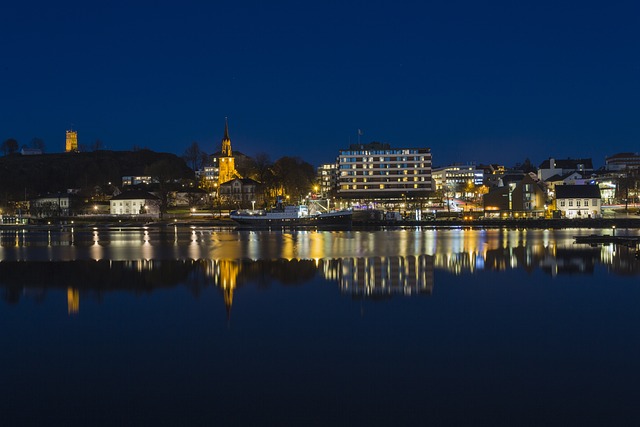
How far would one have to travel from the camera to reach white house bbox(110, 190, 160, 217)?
96.1 metres

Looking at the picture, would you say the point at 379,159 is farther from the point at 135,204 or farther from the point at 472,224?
the point at 135,204

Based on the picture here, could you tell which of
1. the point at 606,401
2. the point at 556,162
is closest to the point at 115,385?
→ the point at 606,401

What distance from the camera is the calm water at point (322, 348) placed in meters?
8.24

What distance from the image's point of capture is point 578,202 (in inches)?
3127

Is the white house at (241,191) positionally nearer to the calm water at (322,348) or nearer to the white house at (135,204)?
the white house at (135,204)

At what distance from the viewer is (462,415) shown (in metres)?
7.99

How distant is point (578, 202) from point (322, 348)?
7612cm

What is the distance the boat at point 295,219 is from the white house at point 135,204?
2245 centimetres

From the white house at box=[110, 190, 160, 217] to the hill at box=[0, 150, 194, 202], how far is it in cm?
2169

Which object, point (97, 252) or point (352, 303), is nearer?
point (352, 303)

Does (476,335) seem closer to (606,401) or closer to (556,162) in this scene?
(606,401)

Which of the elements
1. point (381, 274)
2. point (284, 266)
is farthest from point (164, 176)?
point (381, 274)

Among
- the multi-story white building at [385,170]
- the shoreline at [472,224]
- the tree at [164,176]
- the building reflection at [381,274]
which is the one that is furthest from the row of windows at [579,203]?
the tree at [164,176]

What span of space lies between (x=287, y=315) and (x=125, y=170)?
151 m
